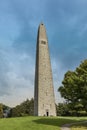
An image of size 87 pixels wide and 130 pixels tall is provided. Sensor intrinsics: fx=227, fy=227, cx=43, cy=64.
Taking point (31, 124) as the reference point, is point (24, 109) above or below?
above

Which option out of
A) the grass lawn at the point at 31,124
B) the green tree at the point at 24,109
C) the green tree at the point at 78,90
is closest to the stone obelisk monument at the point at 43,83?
the grass lawn at the point at 31,124

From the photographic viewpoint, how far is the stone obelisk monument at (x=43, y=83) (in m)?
63.4

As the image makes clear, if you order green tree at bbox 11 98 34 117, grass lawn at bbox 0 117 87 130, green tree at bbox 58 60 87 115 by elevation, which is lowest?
grass lawn at bbox 0 117 87 130

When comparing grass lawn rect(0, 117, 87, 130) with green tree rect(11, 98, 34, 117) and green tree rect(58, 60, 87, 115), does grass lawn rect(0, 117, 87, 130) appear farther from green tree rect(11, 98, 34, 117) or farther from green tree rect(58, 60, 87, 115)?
green tree rect(11, 98, 34, 117)

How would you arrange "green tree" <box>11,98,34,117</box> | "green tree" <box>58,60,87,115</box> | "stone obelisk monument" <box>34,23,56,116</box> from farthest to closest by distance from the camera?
"green tree" <box>11,98,34,117</box> → "stone obelisk monument" <box>34,23,56,116</box> → "green tree" <box>58,60,87,115</box>

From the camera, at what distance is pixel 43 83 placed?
65.6 m

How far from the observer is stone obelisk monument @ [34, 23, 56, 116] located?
63.4 meters

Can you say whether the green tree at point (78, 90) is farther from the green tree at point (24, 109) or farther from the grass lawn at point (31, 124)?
the green tree at point (24, 109)

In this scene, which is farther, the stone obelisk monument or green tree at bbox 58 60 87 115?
the stone obelisk monument

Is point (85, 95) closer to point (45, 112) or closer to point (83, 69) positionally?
point (83, 69)

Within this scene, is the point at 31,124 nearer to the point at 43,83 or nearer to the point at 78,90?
the point at 78,90

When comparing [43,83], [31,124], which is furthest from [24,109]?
[31,124]

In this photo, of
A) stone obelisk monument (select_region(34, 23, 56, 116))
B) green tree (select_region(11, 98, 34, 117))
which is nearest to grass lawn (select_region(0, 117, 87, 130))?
stone obelisk monument (select_region(34, 23, 56, 116))

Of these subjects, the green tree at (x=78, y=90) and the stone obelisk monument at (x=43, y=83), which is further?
the stone obelisk monument at (x=43, y=83)
